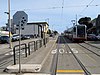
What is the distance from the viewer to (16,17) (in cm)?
A: 1428

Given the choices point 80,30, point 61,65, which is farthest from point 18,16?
point 80,30

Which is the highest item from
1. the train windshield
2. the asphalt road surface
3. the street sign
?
the street sign

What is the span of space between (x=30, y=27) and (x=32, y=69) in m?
113

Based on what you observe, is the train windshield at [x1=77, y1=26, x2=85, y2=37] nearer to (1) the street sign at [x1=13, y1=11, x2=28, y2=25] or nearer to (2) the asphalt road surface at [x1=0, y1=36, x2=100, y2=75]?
(2) the asphalt road surface at [x1=0, y1=36, x2=100, y2=75]

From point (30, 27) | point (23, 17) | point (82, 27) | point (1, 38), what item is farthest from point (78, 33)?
point (30, 27)

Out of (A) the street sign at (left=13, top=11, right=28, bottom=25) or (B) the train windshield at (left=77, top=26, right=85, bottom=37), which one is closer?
(A) the street sign at (left=13, top=11, right=28, bottom=25)

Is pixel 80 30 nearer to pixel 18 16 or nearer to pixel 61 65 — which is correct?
pixel 61 65

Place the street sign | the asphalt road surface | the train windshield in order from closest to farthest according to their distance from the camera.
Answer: the asphalt road surface, the street sign, the train windshield

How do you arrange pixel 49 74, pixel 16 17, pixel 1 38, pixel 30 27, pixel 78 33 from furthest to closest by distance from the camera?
pixel 30 27 < pixel 1 38 < pixel 78 33 < pixel 16 17 < pixel 49 74

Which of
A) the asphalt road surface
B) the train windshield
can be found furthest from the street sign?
the train windshield

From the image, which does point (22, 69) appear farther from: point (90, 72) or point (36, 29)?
point (36, 29)

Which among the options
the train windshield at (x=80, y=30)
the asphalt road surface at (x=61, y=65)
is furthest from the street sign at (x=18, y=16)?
the train windshield at (x=80, y=30)

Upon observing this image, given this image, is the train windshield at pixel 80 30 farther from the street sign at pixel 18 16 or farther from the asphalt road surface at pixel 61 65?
the street sign at pixel 18 16

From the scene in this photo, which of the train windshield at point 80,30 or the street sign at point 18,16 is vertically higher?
the street sign at point 18,16
